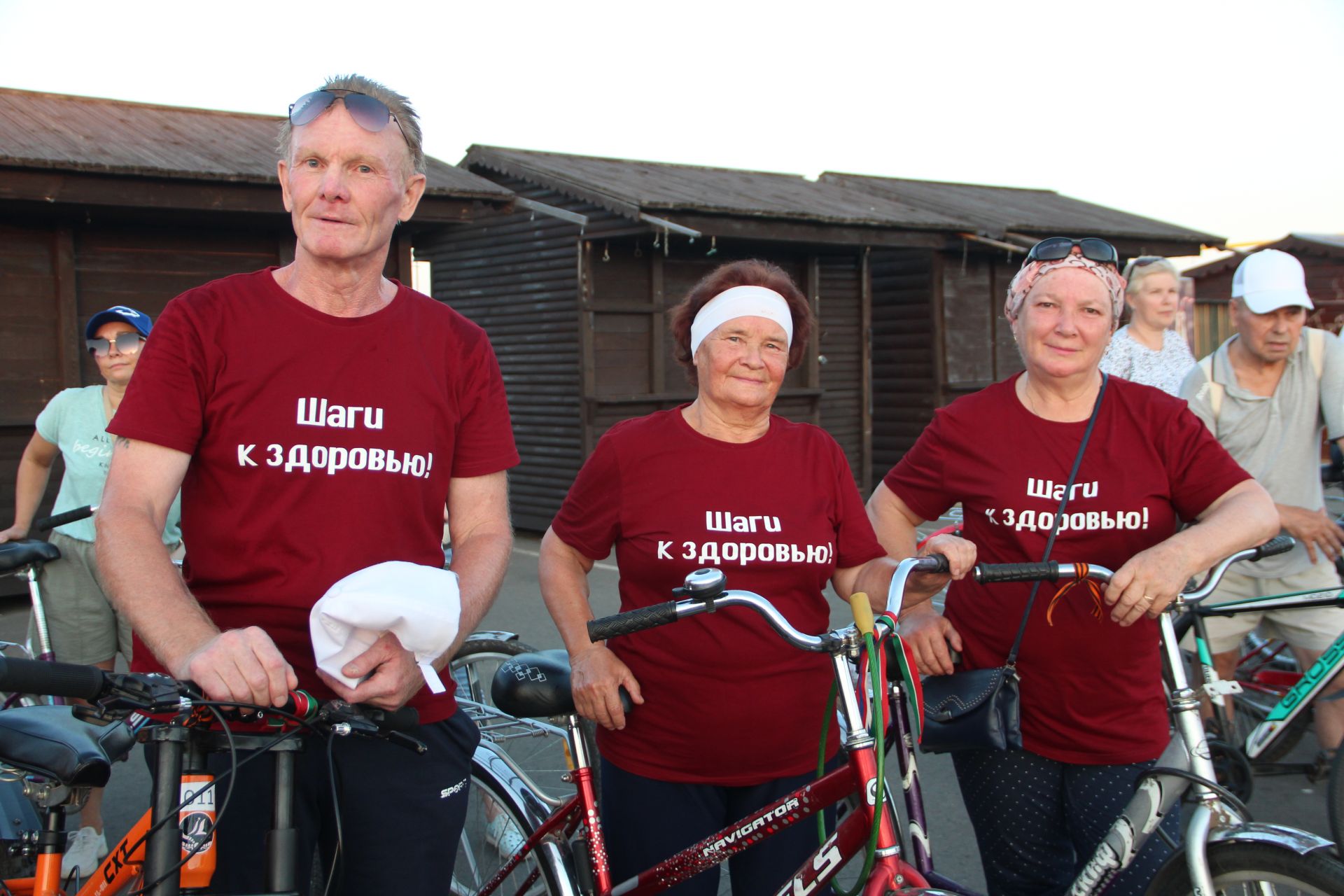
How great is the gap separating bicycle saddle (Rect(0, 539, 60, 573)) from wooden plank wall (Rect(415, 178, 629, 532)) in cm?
760

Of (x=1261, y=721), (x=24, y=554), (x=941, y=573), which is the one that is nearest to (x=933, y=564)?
(x=941, y=573)

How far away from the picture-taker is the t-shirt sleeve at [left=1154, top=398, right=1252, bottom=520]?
2.58 metres

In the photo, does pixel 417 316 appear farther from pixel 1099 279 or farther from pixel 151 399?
pixel 1099 279

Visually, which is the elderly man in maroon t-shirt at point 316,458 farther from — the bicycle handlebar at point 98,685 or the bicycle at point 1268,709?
the bicycle at point 1268,709

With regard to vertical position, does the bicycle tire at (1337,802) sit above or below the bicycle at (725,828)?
below

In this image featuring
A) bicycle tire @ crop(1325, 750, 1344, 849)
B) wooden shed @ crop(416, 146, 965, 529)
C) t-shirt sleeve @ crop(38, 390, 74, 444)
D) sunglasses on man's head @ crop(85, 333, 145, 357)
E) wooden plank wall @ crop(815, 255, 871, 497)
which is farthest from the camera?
wooden plank wall @ crop(815, 255, 871, 497)

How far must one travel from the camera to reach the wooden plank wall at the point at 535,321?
39.2ft

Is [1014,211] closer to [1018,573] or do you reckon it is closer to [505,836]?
[505,836]

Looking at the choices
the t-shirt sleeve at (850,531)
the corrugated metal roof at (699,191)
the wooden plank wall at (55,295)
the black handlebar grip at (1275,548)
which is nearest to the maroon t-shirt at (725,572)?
the t-shirt sleeve at (850,531)

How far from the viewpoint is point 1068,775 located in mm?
2607

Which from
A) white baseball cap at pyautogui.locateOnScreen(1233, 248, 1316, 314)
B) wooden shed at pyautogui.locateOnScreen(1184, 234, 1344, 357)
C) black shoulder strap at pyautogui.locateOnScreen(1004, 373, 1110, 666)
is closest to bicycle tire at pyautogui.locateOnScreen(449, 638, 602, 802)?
black shoulder strap at pyautogui.locateOnScreen(1004, 373, 1110, 666)

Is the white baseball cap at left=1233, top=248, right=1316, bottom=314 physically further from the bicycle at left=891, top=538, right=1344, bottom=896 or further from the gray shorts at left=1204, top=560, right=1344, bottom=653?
the bicycle at left=891, top=538, right=1344, bottom=896

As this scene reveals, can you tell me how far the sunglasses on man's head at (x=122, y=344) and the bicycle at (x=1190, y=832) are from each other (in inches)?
143

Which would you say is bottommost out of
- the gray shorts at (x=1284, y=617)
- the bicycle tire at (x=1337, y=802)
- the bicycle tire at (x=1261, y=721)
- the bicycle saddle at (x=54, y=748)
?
Answer: the bicycle tire at (x=1261, y=721)
